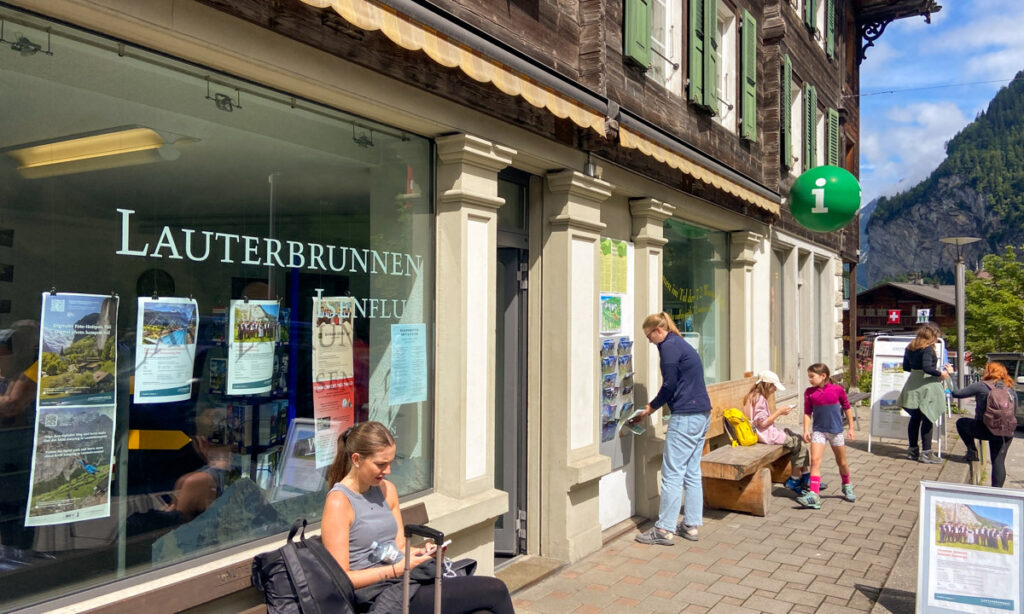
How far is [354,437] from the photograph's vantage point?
131 inches

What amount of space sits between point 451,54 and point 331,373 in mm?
1690

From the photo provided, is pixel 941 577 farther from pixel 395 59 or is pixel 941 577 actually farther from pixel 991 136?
pixel 991 136

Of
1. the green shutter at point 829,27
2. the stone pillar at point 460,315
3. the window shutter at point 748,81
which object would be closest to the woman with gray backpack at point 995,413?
the window shutter at point 748,81

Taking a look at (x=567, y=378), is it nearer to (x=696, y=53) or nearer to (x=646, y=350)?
(x=646, y=350)

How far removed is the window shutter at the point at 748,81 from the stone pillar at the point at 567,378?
4.40m

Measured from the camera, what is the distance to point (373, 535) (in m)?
3.31

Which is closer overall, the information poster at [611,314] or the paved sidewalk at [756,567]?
the paved sidewalk at [756,567]

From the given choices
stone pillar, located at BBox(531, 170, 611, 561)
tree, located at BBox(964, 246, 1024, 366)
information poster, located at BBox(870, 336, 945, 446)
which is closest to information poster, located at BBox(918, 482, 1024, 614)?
stone pillar, located at BBox(531, 170, 611, 561)

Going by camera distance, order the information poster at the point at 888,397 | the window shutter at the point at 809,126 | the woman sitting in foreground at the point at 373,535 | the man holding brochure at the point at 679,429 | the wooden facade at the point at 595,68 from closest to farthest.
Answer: the woman sitting in foreground at the point at 373,535
the wooden facade at the point at 595,68
the man holding brochure at the point at 679,429
the information poster at the point at 888,397
the window shutter at the point at 809,126

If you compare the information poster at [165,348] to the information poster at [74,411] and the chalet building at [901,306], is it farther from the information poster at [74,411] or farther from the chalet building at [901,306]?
the chalet building at [901,306]

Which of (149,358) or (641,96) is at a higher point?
(641,96)

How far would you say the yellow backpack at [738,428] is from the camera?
7629mm

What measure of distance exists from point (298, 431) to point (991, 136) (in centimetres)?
16180

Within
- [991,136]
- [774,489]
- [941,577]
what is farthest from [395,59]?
[991,136]
